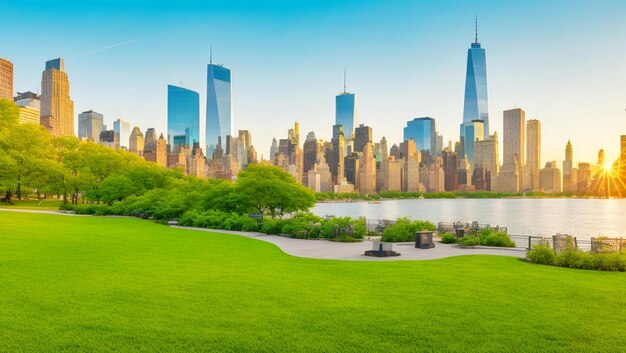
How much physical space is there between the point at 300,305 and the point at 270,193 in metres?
28.9

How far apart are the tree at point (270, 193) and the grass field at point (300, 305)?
21.8m

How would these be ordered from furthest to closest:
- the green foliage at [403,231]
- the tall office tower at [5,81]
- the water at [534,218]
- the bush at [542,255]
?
the tall office tower at [5,81], the water at [534,218], the green foliage at [403,231], the bush at [542,255]

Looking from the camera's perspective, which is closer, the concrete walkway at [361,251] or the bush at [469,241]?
the concrete walkway at [361,251]

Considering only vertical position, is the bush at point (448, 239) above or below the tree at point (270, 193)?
below

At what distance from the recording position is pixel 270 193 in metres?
38.3

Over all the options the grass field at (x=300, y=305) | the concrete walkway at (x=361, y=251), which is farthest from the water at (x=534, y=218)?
the grass field at (x=300, y=305)

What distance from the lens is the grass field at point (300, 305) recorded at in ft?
24.6

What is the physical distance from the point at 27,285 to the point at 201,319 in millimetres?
5629

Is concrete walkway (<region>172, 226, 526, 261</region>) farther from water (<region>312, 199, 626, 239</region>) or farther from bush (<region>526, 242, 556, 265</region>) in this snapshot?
water (<region>312, 199, 626, 239</region>)

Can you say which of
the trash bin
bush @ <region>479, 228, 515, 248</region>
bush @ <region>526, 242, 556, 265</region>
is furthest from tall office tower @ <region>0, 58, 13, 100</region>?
bush @ <region>526, 242, 556, 265</region>

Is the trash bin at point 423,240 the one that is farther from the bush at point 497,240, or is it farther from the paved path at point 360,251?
the bush at point 497,240

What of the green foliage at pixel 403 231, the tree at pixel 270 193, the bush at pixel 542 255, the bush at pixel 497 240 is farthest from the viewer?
the tree at pixel 270 193

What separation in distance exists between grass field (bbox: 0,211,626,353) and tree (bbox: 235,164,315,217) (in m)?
21.8

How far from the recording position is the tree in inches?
1495
